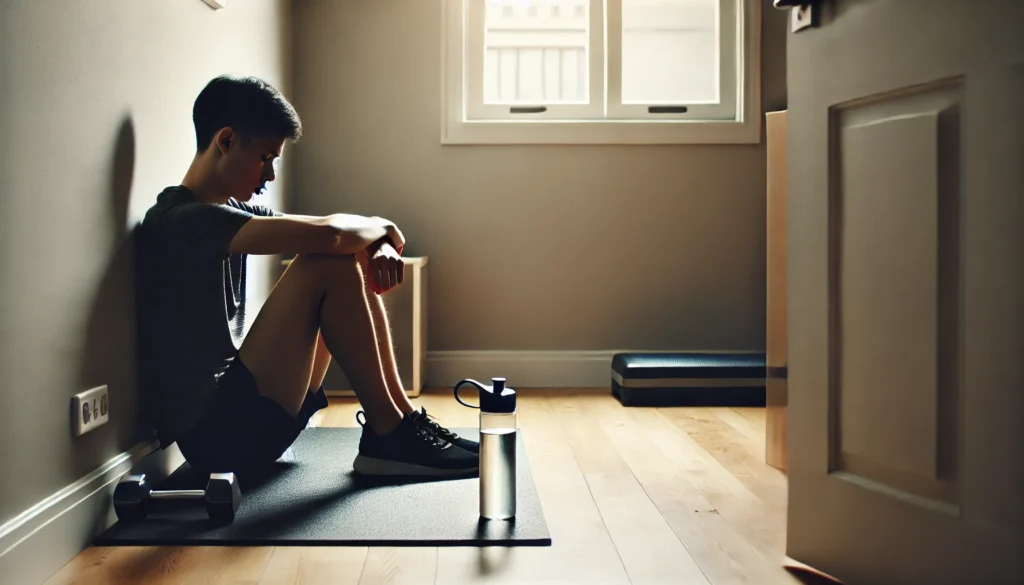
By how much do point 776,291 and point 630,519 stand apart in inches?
30.4

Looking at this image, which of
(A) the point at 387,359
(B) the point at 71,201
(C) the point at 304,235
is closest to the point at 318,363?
(A) the point at 387,359

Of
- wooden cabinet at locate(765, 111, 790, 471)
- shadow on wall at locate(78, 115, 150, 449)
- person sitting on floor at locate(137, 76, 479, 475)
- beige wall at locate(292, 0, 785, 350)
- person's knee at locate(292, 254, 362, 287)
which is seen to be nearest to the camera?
shadow on wall at locate(78, 115, 150, 449)

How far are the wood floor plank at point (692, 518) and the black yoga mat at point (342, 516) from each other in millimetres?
265

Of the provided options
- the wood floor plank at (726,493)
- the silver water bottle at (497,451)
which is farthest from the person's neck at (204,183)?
the wood floor plank at (726,493)

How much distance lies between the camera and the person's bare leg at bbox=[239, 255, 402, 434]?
189cm

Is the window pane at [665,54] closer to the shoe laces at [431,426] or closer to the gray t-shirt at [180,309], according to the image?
the shoe laces at [431,426]

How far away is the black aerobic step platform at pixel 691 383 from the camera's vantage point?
10.4ft

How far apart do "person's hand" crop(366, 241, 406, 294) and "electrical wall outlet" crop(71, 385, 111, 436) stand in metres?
0.59

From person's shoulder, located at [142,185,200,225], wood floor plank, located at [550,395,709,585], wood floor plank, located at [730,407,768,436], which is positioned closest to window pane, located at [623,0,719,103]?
wood floor plank, located at [730,407,768,436]

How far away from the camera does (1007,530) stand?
112cm

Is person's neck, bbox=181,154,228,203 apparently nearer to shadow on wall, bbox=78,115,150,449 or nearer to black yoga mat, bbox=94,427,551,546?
shadow on wall, bbox=78,115,150,449

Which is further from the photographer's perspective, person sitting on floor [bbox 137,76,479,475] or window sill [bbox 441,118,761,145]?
window sill [bbox 441,118,761,145]

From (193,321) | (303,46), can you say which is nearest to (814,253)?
(193,321)

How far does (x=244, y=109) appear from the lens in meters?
1.94
